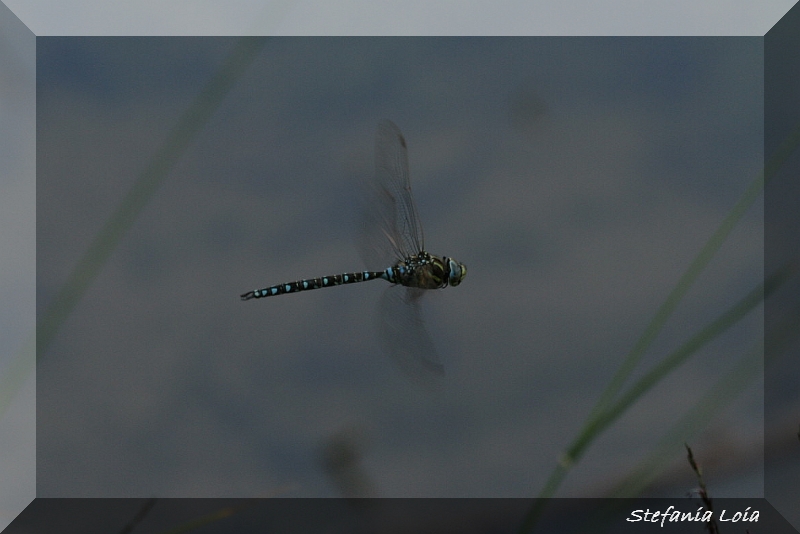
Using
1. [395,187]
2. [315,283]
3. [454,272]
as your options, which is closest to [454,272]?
[454,272]

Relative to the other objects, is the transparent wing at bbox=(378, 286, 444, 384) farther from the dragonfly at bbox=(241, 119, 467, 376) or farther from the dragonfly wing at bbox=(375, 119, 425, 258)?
the dragonfly wing at bbox=(375, 119, 425, 258)

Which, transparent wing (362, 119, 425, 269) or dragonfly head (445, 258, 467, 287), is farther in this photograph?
dragonfly head (445, 258, 467, 287)

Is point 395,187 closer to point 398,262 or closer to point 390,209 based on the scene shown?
point 390,209

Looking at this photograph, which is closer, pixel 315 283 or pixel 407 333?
pixel 407 333

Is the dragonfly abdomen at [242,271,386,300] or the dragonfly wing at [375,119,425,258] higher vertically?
the dragonfly wing at [375,119,425,258]

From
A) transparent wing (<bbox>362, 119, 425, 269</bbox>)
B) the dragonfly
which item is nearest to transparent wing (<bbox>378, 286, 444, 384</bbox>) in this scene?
the dragonfly

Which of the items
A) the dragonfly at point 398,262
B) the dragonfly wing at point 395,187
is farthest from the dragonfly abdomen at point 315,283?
the dragonfly wing at point 395,187
